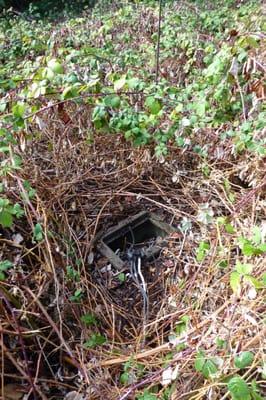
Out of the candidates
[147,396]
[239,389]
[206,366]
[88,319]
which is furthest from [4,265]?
[239,389]

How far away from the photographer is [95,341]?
1.71 m

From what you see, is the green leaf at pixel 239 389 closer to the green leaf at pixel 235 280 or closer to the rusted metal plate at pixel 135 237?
the green leaf at pixel 235 280

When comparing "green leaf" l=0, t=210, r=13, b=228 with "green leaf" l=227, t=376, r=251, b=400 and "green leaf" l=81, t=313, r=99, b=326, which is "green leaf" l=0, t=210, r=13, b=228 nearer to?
"green leaf" l=81, t=313, r=99, b=326

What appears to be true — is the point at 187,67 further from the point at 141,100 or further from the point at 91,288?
the point at 91,288

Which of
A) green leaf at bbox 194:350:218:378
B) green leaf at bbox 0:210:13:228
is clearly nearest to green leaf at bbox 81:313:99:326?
green leaf at bbox 0:210:13:228

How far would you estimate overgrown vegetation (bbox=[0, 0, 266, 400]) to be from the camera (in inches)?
56.9

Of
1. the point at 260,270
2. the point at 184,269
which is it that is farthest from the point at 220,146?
the point at 260,270

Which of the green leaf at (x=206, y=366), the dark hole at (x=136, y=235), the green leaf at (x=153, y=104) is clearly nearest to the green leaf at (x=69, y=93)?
the green leaf at (x=153, y=104)

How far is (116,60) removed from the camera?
3127 millimetres

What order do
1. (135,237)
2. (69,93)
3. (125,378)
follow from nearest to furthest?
(125,378), (69,93), (135,237)

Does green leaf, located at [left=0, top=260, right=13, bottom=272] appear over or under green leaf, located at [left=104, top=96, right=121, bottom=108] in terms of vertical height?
under

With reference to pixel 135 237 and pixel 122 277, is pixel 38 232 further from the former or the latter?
pixel 135 237

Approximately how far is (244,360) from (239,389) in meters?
0.09

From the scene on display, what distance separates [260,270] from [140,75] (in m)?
1.80
